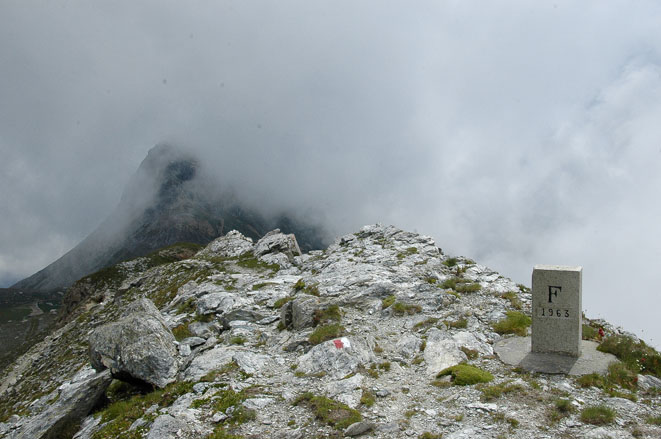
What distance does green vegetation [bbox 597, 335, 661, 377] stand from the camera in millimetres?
12875

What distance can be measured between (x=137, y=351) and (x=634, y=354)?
18919 mm

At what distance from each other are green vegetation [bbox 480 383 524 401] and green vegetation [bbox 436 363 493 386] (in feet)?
1.81

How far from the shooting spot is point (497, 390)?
11711 millimetres

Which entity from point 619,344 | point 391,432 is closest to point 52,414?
point 391,432

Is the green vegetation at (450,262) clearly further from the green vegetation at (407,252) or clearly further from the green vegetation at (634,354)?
the green vegetation at (634,354)

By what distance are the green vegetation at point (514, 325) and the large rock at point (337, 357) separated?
251 inches

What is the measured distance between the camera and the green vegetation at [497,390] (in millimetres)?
11531

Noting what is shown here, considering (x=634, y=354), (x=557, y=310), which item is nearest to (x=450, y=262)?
(x=557, y=310)

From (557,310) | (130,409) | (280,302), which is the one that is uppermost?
(557,310)

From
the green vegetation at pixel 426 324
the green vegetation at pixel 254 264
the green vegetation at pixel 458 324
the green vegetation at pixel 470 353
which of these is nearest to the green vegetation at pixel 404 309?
the green vegetation at pixel 426 324

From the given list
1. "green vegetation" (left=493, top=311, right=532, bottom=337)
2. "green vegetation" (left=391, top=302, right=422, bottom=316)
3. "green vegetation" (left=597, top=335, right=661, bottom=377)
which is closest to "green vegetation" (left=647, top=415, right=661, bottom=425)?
"green vegetation" (left=597, top=335, right=661, bottom=377)

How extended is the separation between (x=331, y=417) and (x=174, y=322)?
53.6ft

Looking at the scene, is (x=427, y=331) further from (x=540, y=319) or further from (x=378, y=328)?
(x=540, y=319)

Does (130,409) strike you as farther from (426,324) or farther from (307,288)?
(307,288)
